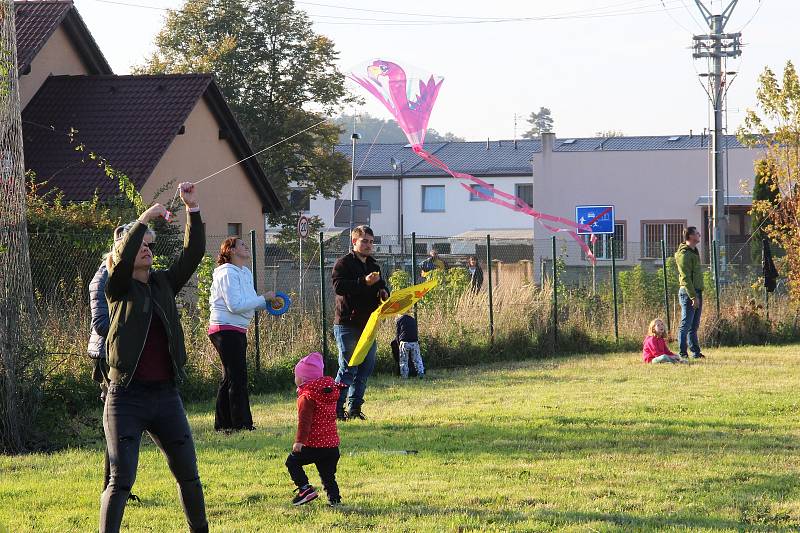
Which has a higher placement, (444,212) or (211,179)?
(444,212)

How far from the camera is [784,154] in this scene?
23.0 metres

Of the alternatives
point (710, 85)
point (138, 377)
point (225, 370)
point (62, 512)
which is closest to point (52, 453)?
point (225, 370)

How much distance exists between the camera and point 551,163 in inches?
2073

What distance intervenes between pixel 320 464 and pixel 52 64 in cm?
2449

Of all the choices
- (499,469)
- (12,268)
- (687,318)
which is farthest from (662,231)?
(499,469)

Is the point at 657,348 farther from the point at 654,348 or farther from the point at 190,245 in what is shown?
the point at 190,245

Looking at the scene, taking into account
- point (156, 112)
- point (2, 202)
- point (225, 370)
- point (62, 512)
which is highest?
point (156, 112)

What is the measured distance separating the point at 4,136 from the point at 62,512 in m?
4.33

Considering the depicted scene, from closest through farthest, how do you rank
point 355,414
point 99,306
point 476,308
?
1. point 99,306
2. point 355,414
3. point 476,308

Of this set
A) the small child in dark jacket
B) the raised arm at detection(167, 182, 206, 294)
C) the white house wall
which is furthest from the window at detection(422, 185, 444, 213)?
the raised arm at detection(167, 182, 206, 294)

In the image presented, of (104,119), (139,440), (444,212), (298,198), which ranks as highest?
(444,212)

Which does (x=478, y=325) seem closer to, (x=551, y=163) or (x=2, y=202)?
(x=2, y=202)

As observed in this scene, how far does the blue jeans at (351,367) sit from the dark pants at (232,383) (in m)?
0.93

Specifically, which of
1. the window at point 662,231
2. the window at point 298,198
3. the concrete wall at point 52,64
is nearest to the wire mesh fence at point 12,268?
the concrete wall at point 52,64
